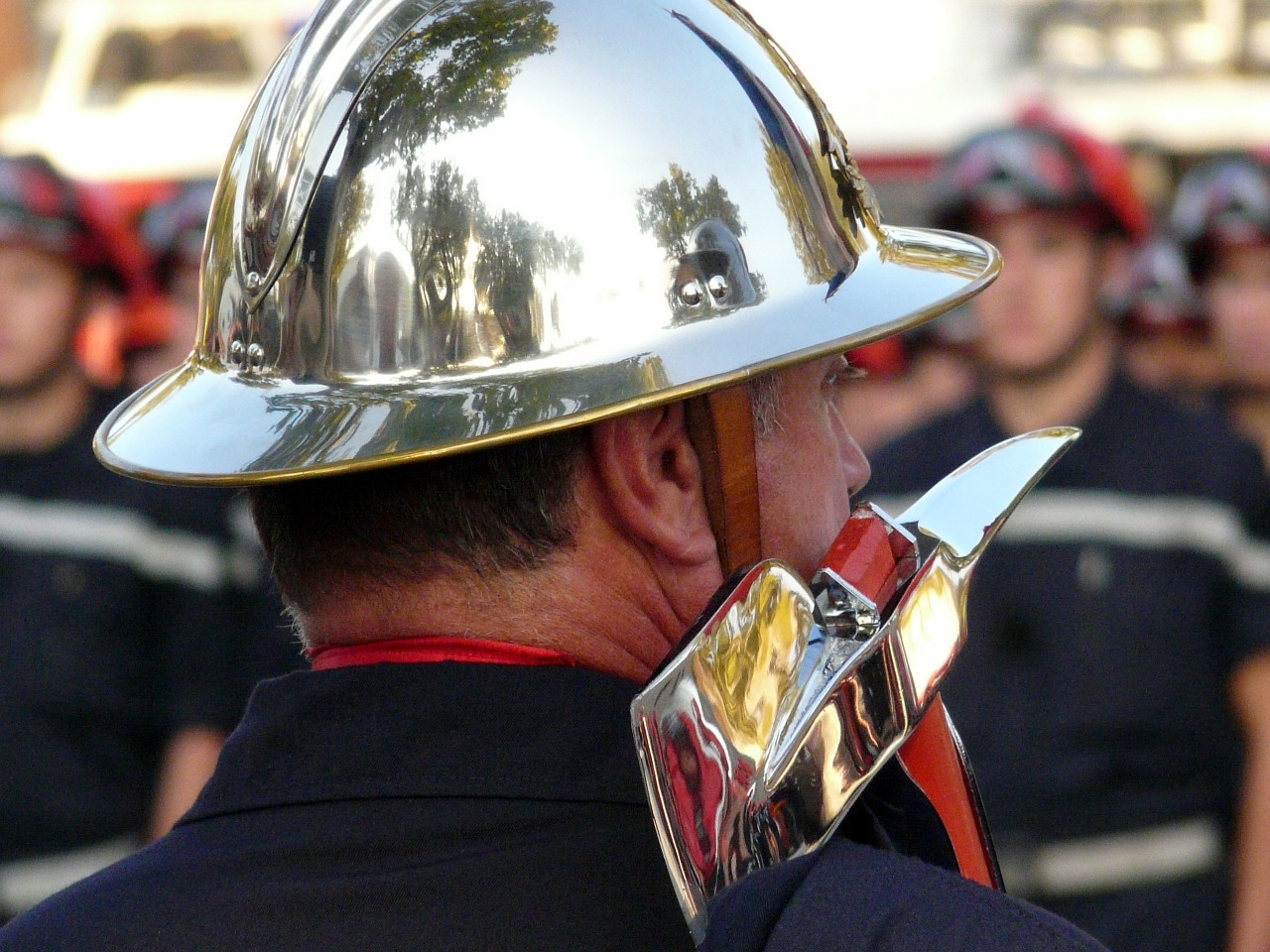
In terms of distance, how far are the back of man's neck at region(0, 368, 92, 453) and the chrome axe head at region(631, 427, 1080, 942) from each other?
317 centimetres

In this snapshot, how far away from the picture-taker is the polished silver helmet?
1.48m

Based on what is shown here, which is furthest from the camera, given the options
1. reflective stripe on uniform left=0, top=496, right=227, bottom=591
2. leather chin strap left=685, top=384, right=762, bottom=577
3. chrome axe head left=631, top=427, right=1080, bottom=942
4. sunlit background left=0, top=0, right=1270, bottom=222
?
sunlit background left=0, top=0, right=1270, bottom=222

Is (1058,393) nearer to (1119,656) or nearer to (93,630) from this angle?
(1119,656)

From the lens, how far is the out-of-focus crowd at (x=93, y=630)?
388 cm

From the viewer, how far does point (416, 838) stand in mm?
1347

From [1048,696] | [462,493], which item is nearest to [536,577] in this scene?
[462,493]

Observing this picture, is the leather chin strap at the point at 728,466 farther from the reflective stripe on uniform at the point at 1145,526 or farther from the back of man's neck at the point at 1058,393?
the back of man's neck at the point at 1058,393

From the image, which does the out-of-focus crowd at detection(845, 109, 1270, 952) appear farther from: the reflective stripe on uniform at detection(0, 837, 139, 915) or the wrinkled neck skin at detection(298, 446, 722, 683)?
the wrinkled neck skin at detection(298, 446, 722, 683)

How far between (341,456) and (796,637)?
1.30 ft

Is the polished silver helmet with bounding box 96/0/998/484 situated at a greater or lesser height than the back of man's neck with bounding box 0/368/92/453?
greater

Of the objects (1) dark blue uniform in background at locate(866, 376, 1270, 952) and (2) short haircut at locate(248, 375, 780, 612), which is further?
(1) dark blue uniform in background at locate(866, 376, 1270, 952)

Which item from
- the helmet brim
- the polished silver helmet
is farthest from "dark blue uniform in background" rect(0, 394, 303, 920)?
the polished silver helmet

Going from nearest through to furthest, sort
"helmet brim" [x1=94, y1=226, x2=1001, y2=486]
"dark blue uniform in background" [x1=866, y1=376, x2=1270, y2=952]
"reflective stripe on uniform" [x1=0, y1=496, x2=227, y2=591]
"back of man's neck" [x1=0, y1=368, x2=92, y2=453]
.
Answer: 1. "helmet brim" [x1=94, y1=226, x2=1001, y2=486]
2. "dark blue uniform in background" [x1=866, y1=376, x2=1270, y2=952]
3. "reflective stripe on uniform" [x1=0, y1=496, x2=227, y2=591]
4. "back of man's neck" [x1=0, y1=368, x2=92, y2=453]

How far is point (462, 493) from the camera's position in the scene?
147cm
